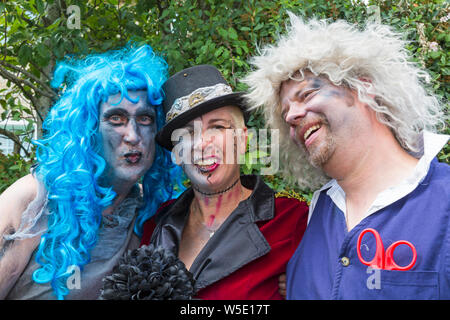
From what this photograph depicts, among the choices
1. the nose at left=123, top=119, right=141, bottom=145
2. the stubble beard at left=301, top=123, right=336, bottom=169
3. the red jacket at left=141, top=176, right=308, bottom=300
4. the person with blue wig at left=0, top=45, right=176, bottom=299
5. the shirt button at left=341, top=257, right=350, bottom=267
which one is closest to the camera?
the shirt button at left=341, top=257, right=350, bottom=267

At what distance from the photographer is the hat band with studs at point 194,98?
248cm

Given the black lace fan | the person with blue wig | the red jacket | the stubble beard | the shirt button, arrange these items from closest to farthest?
the black lace fan, the shirt button, the stubble beard, the red jacket, the person with blue wig

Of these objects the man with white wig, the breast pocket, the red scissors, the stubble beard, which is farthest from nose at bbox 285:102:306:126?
the breast pocket

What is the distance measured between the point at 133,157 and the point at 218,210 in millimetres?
565

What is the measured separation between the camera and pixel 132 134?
8.20 ft

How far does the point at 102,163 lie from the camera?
2.53 metres

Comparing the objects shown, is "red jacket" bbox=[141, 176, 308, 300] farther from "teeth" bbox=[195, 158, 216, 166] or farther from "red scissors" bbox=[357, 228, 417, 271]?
"red scissors" bbox=[357, 228, 417, 271]

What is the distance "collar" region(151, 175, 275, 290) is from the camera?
7.38 feet

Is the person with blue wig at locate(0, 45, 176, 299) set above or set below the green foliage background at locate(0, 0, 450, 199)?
below

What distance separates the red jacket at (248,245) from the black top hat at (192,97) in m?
0.47

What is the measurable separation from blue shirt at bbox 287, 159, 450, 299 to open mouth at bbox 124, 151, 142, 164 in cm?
105

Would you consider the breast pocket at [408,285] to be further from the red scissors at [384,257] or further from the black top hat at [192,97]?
the black top hat at [192,97]

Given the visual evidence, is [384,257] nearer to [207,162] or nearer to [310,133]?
[310,133]
